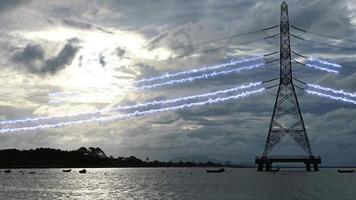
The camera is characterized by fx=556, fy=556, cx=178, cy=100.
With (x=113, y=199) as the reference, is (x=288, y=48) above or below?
above

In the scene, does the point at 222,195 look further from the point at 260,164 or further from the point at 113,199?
the point at 260,164

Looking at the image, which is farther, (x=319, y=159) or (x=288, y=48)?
(x=319, y=159)

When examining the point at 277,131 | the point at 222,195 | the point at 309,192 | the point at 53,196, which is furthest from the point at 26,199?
the point at 277,131

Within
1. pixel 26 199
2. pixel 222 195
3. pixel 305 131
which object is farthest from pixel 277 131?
pixel 26 199

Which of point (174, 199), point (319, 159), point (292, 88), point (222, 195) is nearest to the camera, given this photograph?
point (174, 199)

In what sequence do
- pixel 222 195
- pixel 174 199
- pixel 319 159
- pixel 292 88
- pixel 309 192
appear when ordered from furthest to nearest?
pixel 319 159 < pixel 292 88 < pixel 309 192 < pixel 222 195 < pixel 174 199

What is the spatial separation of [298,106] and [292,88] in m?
5.68

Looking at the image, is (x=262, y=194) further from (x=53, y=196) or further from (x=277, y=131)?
(x=277, y=131)

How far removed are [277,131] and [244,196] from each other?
65.7 meters

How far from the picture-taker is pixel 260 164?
195500mm

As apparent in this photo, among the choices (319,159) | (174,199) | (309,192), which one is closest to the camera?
(174,199)

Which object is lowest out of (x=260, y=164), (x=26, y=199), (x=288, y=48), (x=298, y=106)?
(x=26, y=199)

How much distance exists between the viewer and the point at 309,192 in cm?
11838

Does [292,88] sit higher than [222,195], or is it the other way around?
[292,88]
